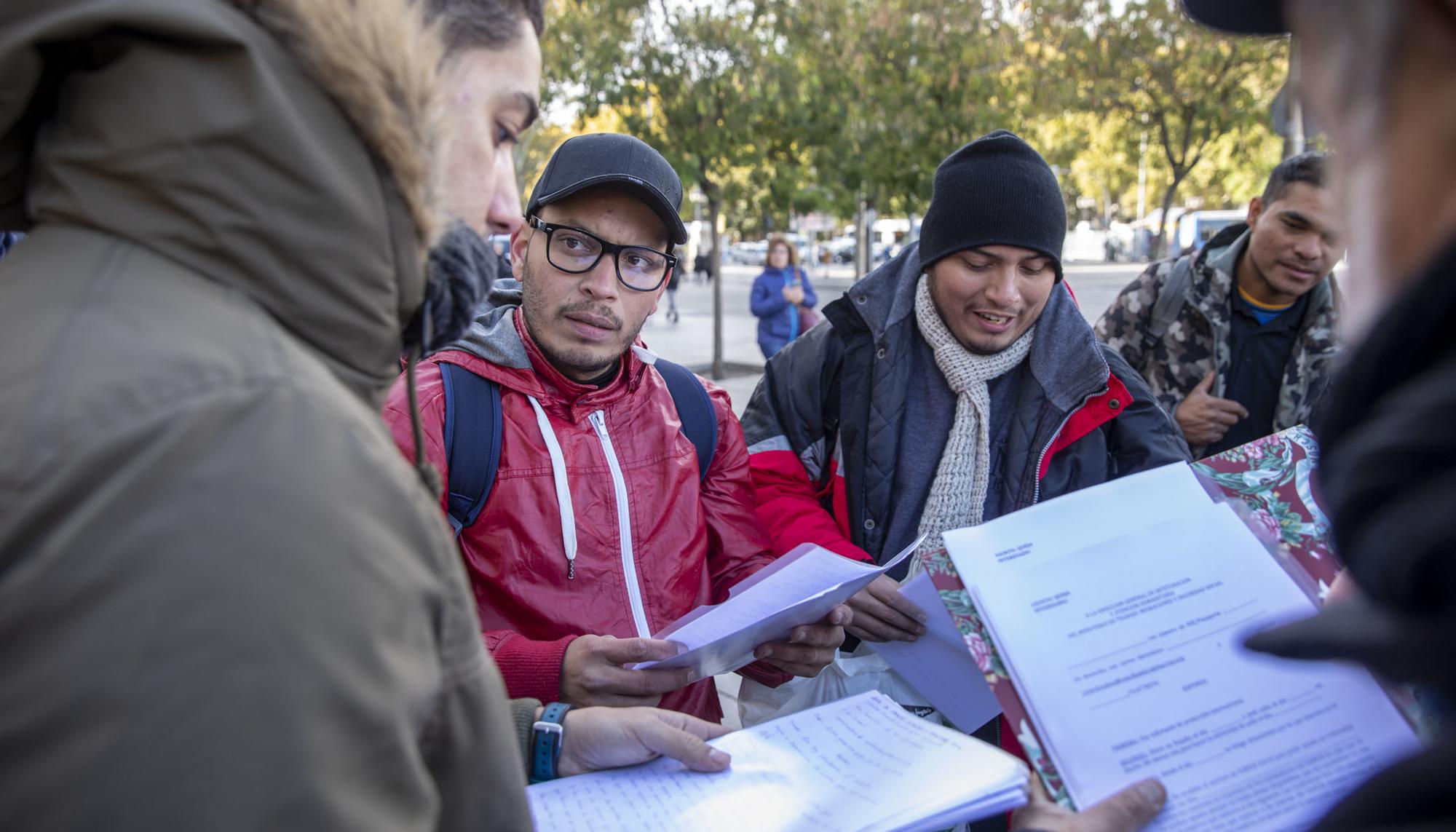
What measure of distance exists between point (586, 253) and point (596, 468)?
546 mm

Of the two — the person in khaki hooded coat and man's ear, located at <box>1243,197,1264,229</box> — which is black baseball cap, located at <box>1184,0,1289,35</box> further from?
man's ear, located at <box>1243,197,1264,229</box>

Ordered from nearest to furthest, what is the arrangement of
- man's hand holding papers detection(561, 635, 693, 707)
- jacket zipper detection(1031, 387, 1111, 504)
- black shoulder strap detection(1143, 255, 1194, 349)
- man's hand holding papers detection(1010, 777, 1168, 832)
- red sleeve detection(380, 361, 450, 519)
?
man's hand holding papers detection(1010, 777, 1168, 832) → man's hand holding papers detection(561, 635, 693, 707) → red sleeve detection(380, 361, 450, 519) → jacket zipper detection(1031, 387, 1111, 504) → black shoulder strap detection(1143, 255, 1194, 349)

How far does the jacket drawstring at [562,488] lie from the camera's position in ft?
6.75

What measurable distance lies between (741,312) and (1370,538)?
72.5 feet

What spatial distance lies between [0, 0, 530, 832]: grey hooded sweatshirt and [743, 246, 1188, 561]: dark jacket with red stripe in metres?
1.62

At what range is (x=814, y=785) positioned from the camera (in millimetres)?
1397

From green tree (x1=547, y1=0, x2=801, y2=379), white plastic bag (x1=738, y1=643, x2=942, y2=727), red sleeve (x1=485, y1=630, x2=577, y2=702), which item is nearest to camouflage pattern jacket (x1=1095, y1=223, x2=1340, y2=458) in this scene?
white plastic bag (x1=738, y1=643, x2=942, y2=727)

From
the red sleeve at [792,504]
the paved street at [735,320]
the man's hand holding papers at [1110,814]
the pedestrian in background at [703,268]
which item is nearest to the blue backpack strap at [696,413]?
the red sleeve at [792,504]

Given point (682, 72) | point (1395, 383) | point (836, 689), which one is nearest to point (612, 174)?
point (836, 689)

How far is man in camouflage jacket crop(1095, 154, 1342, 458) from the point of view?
11.3 ft

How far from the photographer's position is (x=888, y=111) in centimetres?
1091

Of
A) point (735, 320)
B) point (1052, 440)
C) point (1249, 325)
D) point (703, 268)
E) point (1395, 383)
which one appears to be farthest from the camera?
point (703, 268)

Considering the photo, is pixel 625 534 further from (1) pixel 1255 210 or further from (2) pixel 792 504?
(1) pixel 1255 210

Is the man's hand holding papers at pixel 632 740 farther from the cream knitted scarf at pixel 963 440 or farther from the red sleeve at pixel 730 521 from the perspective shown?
the cream knitted scarf at pixel 963 440
